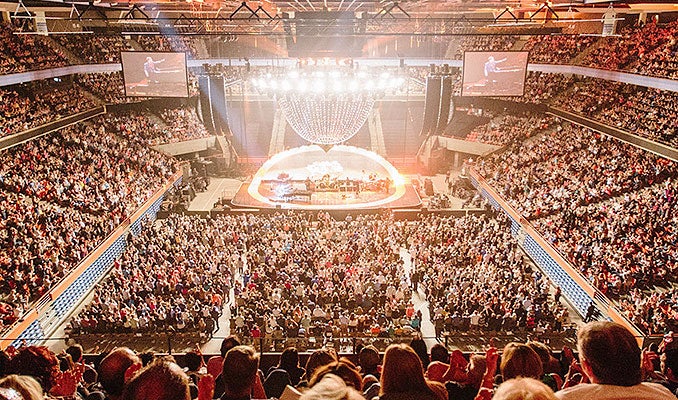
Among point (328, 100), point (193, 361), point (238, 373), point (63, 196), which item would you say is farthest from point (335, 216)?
point (238, 373)

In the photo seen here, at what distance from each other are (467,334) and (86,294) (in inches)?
494

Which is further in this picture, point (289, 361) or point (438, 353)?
point (438, 353)

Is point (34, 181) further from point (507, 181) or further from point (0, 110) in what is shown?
point (507, 181)

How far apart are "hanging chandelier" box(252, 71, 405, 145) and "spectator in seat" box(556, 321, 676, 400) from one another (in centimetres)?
2323

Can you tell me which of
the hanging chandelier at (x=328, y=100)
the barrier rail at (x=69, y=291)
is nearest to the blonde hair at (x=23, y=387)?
the barrier rail at (x=69, y=291)

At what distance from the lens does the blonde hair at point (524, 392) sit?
6.07ft

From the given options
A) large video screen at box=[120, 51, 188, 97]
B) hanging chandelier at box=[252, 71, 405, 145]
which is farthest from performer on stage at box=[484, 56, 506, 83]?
large video screen at box=[120, 51, 188, 97]

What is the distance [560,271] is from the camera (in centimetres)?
1734

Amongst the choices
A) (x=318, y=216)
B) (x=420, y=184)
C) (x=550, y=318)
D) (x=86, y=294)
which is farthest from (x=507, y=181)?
(x=86, y=294)

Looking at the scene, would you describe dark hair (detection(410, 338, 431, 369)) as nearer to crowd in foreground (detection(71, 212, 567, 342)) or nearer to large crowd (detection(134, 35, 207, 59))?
crowd in foreground (detection(71, 212, 567, 342))

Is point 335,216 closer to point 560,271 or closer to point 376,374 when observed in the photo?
point 560,271

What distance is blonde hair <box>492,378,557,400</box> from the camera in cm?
185

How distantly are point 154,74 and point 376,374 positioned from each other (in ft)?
62.2

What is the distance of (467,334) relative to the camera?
531 inches
